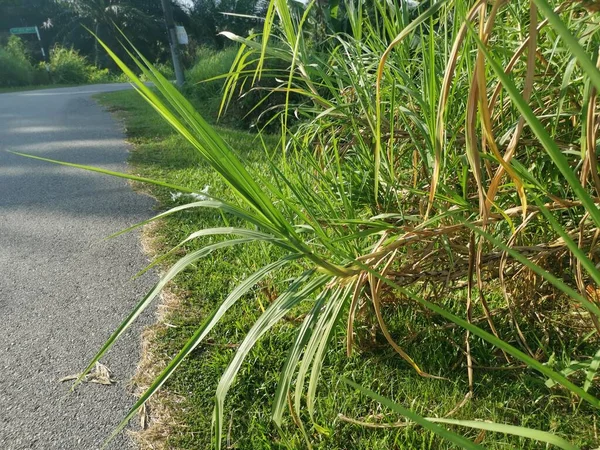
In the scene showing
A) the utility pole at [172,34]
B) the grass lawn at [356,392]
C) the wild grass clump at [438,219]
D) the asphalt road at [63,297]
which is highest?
the utility pole at [172,34]

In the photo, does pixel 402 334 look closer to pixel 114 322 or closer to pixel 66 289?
pixel 114 322

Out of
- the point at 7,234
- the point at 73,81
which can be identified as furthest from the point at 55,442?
the point at 73,81

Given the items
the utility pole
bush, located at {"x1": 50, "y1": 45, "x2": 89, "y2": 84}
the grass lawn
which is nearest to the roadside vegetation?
the grass lawn

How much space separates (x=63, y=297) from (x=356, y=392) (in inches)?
55.3

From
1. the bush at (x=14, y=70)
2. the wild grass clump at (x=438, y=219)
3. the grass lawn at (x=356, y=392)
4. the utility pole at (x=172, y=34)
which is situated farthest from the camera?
the bush at (x=14, y=70)

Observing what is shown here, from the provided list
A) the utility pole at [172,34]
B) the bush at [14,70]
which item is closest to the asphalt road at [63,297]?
the utility pole at [172,34]

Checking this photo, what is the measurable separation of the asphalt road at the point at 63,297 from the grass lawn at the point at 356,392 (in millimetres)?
176

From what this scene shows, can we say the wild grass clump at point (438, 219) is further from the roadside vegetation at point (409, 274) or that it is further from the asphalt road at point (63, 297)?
the asphalt road at point (63, 297)

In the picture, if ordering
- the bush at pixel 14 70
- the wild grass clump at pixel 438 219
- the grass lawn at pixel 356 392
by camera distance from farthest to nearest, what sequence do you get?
the bush at pixel 14 70 → the grass lawn at pixel 356 392 → the wild grass clump at pixel 438 219

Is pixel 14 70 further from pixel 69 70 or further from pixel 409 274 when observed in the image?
pixel 409 274

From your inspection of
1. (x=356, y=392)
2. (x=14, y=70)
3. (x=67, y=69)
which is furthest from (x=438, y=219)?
(x=67, y=69)

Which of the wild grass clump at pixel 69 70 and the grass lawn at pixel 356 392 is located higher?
the wild grass clump at pixel 69 70

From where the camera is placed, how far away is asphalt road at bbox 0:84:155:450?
4.90ft

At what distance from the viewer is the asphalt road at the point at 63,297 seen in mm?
1492
